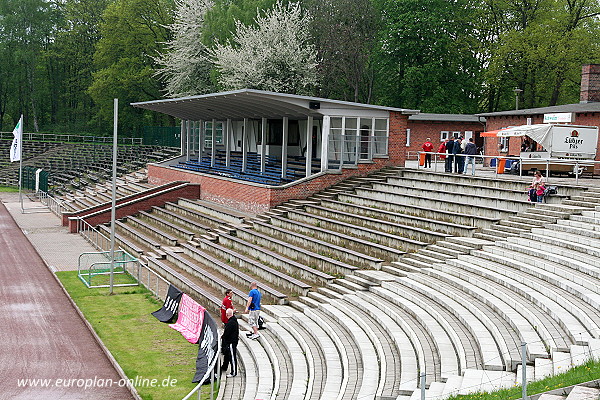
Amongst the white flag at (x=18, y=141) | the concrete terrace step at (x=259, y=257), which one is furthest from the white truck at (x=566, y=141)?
the white flag at (x=18, y=141)

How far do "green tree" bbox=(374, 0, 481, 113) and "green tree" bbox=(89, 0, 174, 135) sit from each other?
2109cm

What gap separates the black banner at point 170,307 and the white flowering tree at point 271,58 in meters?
26.6

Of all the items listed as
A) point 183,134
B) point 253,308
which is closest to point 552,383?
point 253,308

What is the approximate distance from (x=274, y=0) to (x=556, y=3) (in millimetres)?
19488

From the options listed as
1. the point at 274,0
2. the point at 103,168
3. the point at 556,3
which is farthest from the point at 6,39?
the point at 556,3

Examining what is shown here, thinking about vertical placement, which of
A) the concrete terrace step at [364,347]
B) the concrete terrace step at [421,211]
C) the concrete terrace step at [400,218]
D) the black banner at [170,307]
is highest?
the concrete terrace step at [421,211]

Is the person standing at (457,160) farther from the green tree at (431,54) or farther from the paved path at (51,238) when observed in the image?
the green tree at (431,54)

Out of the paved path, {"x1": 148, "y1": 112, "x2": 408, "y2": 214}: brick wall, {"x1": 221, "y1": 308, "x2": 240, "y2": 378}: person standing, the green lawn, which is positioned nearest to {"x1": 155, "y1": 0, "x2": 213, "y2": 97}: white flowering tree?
the paved path

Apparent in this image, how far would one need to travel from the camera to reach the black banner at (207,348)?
14.0 meters

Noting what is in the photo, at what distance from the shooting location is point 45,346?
1678 cm

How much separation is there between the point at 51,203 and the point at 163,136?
14.9m

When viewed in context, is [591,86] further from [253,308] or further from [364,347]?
[364,347]

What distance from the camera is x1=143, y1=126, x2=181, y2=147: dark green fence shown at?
174 ft

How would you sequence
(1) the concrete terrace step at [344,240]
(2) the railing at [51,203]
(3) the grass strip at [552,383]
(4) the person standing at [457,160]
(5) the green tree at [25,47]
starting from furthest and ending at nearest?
(5) the green tree at [25,47], (2) the railing at [51,203], (4) the person standing at [457,160], (1) the concrete terrace step at [344,240], (3) the grass strip at [552,383]
